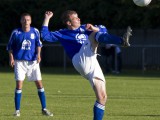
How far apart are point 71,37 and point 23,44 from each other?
323 cm

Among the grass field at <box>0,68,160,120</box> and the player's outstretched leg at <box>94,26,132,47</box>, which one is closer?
the player's outstretched leg at <box>94,26,132,47</box>

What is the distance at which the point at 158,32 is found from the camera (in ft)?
129

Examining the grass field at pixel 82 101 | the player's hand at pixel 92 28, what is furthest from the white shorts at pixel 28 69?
the player's hand at pixel 92 28

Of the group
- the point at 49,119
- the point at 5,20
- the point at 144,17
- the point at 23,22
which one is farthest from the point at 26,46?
the point at 5,20

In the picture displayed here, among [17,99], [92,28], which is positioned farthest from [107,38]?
[17,99]

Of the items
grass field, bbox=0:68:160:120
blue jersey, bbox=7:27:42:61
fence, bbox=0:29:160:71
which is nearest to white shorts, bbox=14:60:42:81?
blue jersey, bbox=7:27:42:61

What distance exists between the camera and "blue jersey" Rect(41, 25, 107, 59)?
38.4ft

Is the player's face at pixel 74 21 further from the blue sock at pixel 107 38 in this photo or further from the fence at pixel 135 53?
the fence at pixel 135 53

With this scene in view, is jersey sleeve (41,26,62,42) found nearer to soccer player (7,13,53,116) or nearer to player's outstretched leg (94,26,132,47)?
player's outstretched leg (94,26,132,47)

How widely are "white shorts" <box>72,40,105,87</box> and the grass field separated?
89.6 inches

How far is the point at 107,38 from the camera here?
35.3ft

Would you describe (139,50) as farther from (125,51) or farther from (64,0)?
(64,0)

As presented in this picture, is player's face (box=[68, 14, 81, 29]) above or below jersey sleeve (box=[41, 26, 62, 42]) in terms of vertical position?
above

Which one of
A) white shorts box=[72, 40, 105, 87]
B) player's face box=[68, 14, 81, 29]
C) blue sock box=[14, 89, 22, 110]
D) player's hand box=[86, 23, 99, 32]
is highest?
player's face box=[68, 14, 81, 29]
